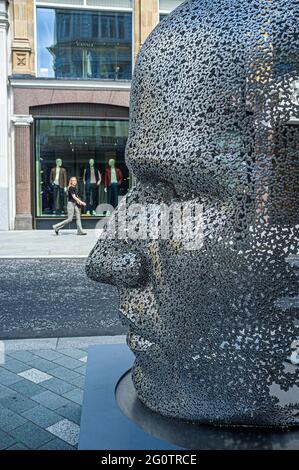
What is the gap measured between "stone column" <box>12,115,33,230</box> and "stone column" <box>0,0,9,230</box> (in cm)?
45

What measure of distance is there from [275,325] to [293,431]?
21.5 inches

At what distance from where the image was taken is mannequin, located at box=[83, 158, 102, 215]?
18.0 meters

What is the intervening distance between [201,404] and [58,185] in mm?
16046

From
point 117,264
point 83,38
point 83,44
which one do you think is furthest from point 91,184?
point 117,264

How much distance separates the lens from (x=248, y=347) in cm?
211

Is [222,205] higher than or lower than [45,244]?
higher

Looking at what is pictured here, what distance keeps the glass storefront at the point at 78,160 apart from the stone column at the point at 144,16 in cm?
301

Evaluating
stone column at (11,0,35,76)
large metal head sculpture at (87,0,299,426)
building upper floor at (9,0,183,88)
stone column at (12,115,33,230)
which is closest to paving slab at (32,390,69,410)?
large metal head sculpture at (87,0,299,426)

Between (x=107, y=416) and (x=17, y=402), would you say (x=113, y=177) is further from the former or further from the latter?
(x=107, y=416)

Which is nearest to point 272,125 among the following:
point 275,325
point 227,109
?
point 227,109

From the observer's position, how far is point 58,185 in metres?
17.7

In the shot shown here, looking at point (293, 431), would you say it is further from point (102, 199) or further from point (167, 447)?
point (102, 199)
